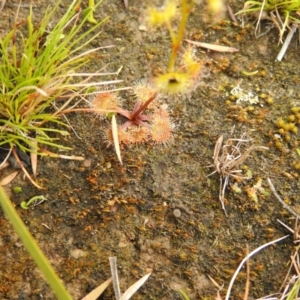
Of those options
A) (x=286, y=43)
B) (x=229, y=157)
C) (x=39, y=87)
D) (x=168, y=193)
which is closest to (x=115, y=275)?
(x=168, y=193)

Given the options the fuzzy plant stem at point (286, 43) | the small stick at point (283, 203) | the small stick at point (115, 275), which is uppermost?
the fuzzy plant stem at point (286, 43)

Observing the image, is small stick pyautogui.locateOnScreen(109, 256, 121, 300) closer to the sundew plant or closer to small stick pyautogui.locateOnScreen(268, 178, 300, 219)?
the sundew plant

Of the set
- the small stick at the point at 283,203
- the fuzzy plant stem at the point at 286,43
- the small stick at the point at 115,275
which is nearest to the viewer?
the small stick at the point at 115,275

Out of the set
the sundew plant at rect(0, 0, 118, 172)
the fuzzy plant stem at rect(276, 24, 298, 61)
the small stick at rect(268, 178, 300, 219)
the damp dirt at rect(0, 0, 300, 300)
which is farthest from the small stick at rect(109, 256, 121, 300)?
the fuzzy plant stem at rect(276, 24, 298, 61)

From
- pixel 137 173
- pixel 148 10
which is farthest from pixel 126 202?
pixel 148 10

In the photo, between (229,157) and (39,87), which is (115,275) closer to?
(229,157)

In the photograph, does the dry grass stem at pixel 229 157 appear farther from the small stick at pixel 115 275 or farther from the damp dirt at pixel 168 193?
the small stick at pixel 115 275

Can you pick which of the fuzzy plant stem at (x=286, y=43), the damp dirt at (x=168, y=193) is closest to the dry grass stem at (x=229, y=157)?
the damp dirt at (x=168, y=193)
